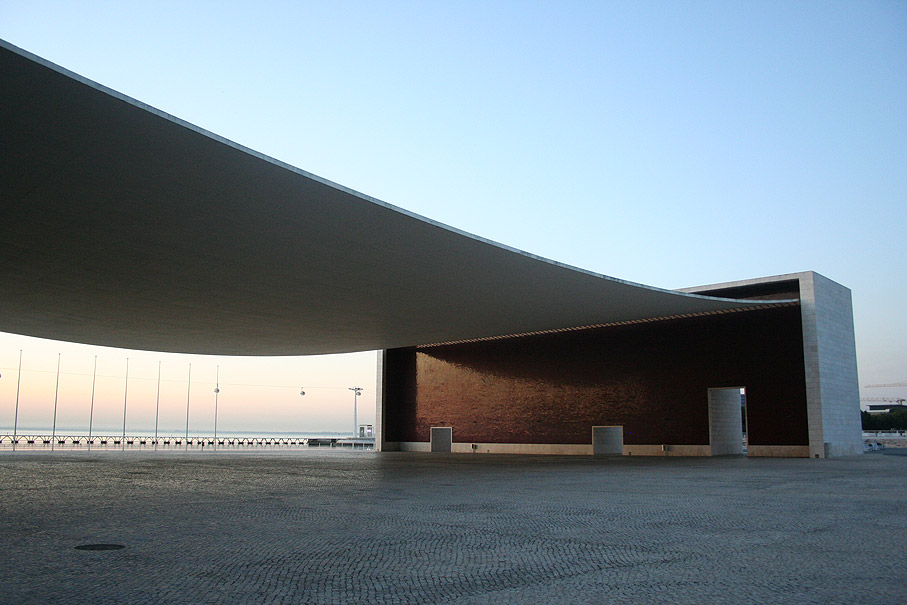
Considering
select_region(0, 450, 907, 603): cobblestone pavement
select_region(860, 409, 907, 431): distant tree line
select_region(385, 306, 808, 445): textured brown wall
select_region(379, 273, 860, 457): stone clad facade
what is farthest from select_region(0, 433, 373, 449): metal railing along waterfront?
select_region(860, 409, 907, 431): distant tree line

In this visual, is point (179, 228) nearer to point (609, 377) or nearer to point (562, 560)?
point (562, 560)

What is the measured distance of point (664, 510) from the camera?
29.2ft

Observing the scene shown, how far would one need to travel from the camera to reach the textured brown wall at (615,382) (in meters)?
24.8

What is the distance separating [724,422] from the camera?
27.1 m

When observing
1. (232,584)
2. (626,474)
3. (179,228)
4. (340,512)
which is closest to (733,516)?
(340,512)

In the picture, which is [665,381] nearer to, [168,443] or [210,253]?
[210,253]

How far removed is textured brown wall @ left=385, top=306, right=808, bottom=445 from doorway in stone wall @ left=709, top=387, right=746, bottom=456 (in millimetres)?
339

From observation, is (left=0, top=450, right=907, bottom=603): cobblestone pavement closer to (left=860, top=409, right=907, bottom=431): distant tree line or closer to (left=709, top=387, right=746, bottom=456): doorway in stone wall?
(left=709, top=387, right=746, bottom=456): doorway in stone wall

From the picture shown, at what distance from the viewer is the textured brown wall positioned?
24.8 meters

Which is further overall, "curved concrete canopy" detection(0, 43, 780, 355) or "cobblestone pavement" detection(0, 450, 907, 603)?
"curved concrete canopy" detection(0, 43, 780, 355)

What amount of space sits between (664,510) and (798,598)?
467 cm

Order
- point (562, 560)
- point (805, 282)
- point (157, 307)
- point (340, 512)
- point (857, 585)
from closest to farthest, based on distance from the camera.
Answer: point (857, 585)
point (562, 560)
point (340, 512)
point (157, 307)
point (805, 282)

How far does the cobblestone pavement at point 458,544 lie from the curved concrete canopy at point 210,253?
4754 mm

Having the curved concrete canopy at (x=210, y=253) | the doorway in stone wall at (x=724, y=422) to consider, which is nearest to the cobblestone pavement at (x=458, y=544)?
the curved concrete canopy at (x=210, y=253)
